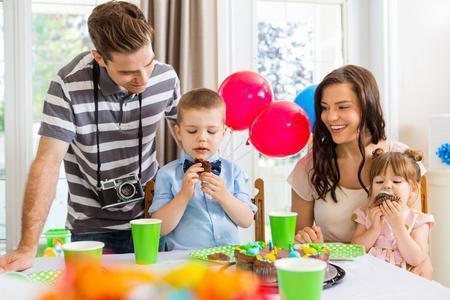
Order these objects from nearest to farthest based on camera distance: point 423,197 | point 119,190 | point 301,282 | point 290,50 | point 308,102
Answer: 1. point 301,282
2. point 119,190
3. point 423,197
4. point 308,102
5. point 290,50

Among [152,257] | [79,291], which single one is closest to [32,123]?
[152,257]

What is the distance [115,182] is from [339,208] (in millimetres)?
846

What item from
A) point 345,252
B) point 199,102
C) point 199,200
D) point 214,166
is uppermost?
point 199,102

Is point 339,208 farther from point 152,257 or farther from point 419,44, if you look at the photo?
point 419,44

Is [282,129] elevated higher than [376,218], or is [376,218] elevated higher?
[282,129]

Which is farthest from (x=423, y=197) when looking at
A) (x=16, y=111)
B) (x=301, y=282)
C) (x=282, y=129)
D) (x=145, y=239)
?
(x=16, y=111)

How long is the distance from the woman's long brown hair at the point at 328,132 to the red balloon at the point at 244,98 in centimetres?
29

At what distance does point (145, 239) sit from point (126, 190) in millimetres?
619

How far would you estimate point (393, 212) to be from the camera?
1.59 m

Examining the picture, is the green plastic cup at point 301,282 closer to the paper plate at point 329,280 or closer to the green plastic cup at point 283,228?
the paper plate at point 329,280

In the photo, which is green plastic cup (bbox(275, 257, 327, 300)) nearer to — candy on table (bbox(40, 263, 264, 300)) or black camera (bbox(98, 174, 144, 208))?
candy on table (bbox(40, 263, 264, 300))

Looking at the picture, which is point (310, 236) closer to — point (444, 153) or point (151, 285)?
point (151, 285)

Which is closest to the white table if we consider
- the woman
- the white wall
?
the woman

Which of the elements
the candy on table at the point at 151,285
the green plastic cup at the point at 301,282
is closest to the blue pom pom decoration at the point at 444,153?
the green plastic cup at the point at 301,282
